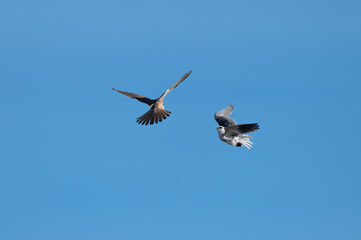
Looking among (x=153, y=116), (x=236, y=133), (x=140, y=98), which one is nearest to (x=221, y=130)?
(x=236, y=133)

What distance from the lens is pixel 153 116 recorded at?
85.0ft

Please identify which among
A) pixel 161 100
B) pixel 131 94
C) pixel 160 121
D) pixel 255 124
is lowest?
pixel 255 124

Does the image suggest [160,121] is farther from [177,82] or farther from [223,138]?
[223,138]

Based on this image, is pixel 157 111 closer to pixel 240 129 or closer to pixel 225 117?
pixel 225 117

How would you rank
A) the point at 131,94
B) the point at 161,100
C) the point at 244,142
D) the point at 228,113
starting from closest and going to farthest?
the point at 244,142 → the point at 228,113 → the point at 161,100 → the point at 131,94

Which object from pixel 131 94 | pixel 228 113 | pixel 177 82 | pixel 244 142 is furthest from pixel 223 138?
pixel 131 94

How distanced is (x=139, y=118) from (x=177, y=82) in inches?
86.3

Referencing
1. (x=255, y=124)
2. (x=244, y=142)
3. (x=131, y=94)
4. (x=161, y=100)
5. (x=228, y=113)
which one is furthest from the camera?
(x=131, y=94)

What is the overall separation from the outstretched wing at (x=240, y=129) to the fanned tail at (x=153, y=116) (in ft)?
13.8

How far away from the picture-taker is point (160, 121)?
2527cm

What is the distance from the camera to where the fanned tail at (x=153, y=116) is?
83.7ft

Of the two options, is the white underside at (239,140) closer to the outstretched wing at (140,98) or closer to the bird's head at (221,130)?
the bird's head at (221,130)

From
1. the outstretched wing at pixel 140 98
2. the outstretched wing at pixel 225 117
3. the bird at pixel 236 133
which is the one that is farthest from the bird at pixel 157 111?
the bird at pixel 236 133

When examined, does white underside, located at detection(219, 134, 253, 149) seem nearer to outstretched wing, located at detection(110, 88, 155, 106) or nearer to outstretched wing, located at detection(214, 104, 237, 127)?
outstretched wing, located at detection(214, 104, 237, 127)
